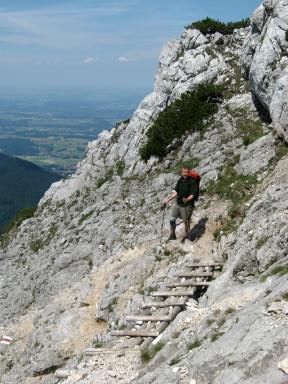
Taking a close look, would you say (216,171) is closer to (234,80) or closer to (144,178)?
(144,178)

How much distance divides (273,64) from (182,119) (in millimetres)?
6848

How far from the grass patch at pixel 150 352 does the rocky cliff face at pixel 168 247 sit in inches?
9.5

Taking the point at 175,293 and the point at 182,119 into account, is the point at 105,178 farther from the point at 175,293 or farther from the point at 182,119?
the point at 175,293

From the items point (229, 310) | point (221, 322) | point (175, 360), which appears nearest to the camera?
point (175, 360)

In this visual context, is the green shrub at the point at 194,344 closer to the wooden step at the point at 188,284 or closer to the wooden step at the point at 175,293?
the wooden step at the point at 175,293

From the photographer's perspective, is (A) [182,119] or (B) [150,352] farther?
(A) [182,119]

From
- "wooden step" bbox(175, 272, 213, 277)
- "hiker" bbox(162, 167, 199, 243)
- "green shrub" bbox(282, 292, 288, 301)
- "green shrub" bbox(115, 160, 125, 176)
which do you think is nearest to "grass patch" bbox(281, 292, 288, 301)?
"green shrub" bbox(282, 292, 288, 301)

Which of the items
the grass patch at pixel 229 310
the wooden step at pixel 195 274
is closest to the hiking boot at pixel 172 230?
the wooden step at pixel 195 274

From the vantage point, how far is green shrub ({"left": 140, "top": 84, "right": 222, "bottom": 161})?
2828 cm

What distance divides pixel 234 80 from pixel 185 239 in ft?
45.6

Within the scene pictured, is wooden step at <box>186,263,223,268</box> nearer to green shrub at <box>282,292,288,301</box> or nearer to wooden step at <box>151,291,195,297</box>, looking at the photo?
wooden step at <box>151,291,195,297</box>

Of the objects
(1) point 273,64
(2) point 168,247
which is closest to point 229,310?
(2) point 168,247

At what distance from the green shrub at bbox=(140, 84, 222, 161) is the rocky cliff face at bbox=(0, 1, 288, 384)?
0.55 meters

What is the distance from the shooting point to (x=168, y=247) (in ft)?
66.0
